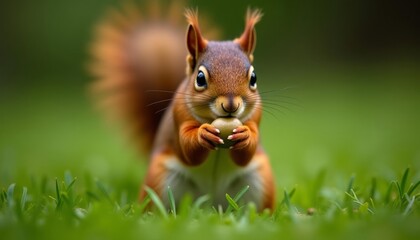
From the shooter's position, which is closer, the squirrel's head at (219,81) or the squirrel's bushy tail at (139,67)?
the squirrel's head at (219,81)

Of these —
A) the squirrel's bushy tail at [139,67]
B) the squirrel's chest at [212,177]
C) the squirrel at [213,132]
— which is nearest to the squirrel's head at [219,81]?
the squirrel at [213,132]

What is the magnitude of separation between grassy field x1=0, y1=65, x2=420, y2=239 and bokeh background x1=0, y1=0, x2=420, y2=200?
26 millimetres

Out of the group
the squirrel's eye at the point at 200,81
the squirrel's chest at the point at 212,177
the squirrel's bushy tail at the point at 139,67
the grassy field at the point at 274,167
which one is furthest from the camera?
the squirrel's bushy tail at the point at 139,67

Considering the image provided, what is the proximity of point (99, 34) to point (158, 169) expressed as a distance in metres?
1.27

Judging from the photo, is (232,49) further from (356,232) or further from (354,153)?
(354,153)

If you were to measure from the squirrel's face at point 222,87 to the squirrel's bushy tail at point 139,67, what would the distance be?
0.87 metres

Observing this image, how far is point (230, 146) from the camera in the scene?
214 centimetres

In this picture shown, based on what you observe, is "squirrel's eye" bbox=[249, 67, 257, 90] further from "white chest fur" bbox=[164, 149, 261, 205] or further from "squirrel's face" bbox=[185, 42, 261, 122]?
"white chest fur" bbox=[164, 149, 261, 205]

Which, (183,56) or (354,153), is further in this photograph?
(354,153)

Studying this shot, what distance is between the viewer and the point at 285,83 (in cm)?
848

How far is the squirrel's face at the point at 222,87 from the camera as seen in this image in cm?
211

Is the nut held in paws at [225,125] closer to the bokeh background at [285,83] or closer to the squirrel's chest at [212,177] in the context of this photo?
the squirrel's chest at [212,177]

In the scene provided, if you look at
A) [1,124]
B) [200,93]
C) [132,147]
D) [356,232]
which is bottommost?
[1,124]

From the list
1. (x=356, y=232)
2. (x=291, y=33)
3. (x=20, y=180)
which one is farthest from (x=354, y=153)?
(x=291, y=33)
